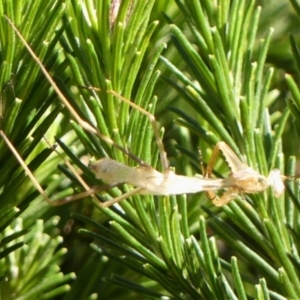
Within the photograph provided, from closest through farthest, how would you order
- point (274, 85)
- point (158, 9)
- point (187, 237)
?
point (187, 237), point (158, 9), point (274, 85)

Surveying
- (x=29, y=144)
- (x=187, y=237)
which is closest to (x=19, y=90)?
(x=29, y=144)

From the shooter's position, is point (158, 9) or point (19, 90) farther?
point (158, 9)

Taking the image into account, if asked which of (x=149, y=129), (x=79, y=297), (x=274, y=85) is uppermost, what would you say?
(x=274, y=85)

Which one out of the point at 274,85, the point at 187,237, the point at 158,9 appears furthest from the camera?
the point at 274,85

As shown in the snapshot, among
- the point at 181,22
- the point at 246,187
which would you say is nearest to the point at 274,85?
the point at 181,22

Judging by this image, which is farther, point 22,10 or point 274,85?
point 274,85

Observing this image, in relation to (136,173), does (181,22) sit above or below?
above

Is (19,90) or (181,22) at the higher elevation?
(181,22)

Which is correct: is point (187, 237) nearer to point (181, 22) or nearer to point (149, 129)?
point (149, 129)

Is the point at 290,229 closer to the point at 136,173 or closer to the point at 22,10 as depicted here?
the point at 136,173
